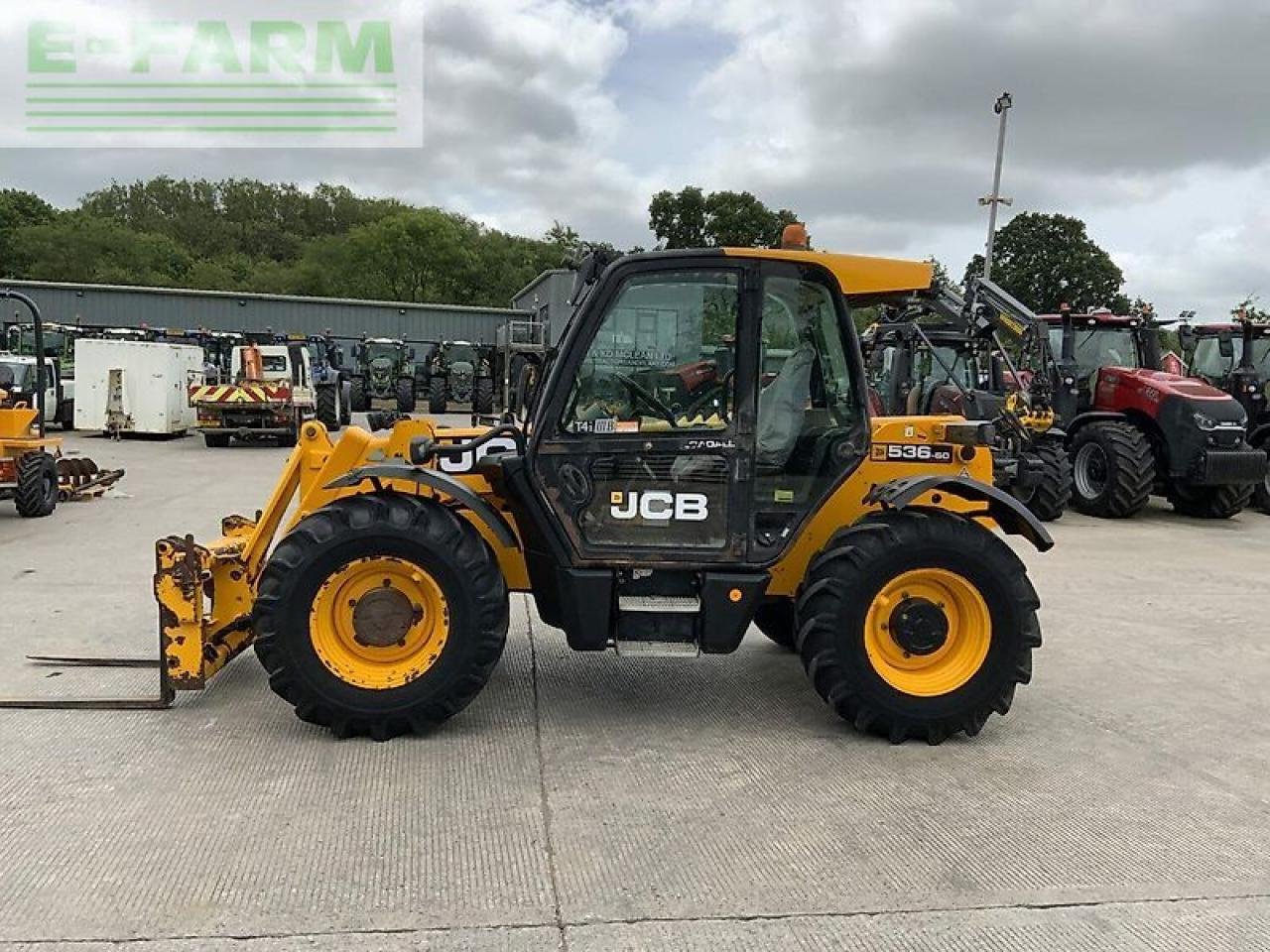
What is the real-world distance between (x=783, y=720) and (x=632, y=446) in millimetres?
1497

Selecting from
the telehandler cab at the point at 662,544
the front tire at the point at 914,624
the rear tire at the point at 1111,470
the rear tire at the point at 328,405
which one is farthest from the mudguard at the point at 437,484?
the rear tire at the point at 328,405

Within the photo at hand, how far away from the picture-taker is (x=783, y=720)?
4.62 metres

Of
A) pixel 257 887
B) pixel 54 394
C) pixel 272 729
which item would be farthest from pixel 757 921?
pixel 54 394

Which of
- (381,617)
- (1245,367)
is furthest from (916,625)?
(1245,367)

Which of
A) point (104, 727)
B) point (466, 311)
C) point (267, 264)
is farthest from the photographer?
point (267, 264)

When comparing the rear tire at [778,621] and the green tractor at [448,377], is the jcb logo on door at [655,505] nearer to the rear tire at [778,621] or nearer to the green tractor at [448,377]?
the rear tire at [778,621]

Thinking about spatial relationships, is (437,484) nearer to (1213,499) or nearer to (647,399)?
(647,399)

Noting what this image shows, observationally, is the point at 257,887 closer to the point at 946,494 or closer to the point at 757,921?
the point at 757,921

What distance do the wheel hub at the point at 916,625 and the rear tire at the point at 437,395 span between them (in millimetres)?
21538

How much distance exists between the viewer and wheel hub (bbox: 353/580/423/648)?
4211mm

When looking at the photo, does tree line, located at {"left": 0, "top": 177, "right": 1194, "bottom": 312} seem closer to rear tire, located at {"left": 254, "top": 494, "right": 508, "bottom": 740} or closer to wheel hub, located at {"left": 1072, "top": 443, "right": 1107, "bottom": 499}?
wheel hub, located at {"left": 1072, "top": 443, "right": 1107, "bottom": 499}

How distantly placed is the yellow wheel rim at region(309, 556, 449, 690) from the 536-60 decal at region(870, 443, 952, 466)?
2139 mm

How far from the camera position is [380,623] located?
4215 mm

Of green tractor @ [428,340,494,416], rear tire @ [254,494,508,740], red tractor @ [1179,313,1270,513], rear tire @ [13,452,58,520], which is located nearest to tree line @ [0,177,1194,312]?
green tractor @ [428,340,494,416]
